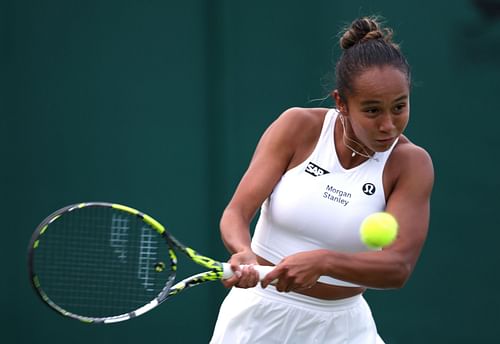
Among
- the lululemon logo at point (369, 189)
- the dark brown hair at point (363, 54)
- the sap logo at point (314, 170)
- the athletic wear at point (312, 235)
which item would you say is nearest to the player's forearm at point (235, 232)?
the athletic wear at point (312, 235)

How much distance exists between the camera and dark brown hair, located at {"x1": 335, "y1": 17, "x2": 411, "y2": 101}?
288cm

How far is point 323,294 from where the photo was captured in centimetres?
300

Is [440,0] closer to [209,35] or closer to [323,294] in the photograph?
[209,35]

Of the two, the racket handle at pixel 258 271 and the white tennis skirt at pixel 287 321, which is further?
the white tennis skirt at pixel 287 321

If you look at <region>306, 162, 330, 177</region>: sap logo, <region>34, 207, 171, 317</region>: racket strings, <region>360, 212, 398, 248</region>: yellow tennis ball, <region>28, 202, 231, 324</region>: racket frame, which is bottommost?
<region>34, 207, 171, 317</region>: racket strings

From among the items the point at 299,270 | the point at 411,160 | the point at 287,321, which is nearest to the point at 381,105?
the point at 411,160

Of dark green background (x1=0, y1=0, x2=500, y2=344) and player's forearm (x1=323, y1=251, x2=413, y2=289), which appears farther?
dark green background (x1=0, y1=0, x2=500, y2=344)

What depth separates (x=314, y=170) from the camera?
9.82 feet

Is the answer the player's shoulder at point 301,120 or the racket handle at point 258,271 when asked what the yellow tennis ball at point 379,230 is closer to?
the racket handle at point 258,271

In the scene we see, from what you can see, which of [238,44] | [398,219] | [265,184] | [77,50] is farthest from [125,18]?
[398,219]

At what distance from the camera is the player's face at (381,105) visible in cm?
280

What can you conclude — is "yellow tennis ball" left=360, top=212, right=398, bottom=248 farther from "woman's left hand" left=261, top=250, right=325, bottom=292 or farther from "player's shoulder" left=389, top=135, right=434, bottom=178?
"player's shoulder" left=389, top=135, right=434, bottom=178

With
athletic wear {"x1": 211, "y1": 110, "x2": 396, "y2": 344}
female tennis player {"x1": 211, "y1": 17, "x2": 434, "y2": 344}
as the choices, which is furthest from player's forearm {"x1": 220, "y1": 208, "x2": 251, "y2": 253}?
athletic wear {"x1": 211, "y1": 110, "x2": 396, "y2": 344}

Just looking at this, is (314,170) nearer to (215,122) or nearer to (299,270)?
(299,270)
